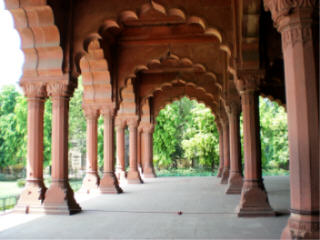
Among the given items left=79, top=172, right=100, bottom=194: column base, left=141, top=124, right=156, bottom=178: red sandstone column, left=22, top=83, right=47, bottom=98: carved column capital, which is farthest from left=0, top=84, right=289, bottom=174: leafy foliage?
left=22, top=83, right=47, bottom=98: carved column capital

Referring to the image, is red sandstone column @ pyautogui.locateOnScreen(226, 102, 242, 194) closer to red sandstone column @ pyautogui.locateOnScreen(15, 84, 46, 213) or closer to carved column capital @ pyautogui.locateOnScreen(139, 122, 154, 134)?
red sandstone column @ pyautogui.locateOnScreen(15, 84, 46, 213)

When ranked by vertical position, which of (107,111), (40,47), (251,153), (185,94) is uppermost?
(185,94)

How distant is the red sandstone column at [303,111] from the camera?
4156mm

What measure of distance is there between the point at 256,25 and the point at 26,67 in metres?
6.16

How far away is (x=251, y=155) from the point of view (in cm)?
899

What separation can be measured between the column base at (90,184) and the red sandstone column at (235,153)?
533cm

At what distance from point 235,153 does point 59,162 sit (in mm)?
6731

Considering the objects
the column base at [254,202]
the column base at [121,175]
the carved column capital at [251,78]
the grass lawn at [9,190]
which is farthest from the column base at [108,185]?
the grass lawn at [9,190]

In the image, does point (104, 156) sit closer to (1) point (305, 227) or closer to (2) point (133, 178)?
(2) point (133, 178)

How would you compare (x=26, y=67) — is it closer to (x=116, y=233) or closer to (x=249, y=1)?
(x=116, y=233)

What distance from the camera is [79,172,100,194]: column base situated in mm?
14320

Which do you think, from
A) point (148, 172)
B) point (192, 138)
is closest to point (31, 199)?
point (148, 172)

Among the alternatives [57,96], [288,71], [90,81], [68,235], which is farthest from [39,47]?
[288,71]

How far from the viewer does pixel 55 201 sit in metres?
9.11
